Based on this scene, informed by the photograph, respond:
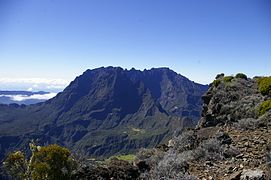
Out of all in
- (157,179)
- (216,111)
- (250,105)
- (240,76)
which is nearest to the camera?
(157,179)

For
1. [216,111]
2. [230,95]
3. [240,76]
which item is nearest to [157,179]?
[216,111]

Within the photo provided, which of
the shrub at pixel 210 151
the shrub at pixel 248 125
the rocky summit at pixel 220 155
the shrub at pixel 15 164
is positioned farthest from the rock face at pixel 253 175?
the shrub at pixel 15 164

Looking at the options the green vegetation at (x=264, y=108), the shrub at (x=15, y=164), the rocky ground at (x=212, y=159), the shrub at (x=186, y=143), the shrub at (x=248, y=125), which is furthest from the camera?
the green vegetation at (x=264, y=108)

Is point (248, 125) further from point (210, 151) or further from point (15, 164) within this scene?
point (15, 164)

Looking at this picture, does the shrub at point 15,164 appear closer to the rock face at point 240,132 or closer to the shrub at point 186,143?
the rock face at point 240,132

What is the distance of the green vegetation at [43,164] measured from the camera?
1070 cm

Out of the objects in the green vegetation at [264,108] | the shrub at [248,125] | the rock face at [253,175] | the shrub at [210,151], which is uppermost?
the green vegetation at [264,108]

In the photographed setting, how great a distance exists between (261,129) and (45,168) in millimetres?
9916

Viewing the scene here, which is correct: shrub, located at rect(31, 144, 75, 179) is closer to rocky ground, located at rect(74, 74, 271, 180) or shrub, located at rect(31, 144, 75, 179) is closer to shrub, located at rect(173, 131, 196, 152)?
rocky ground, located at rect(74, 74, 271, 180)

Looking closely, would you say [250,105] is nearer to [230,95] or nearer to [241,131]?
[230,95]

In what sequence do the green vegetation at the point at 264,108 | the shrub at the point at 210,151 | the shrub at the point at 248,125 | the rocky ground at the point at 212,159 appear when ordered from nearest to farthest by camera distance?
1. the rocky ground at the point at 212,159
2. the shrub at the point at 210,151
3. the shrub at the point at 248,125
4. the green vegetation at the point at 264,108

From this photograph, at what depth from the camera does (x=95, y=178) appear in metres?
11.3

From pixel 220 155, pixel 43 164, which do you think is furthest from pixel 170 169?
pixel 43 164

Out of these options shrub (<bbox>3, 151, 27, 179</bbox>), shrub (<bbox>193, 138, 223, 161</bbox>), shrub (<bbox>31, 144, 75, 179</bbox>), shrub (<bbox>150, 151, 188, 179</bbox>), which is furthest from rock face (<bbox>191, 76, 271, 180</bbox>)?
shrub (<bbox>3, 151, 27, 179</bbox>)
